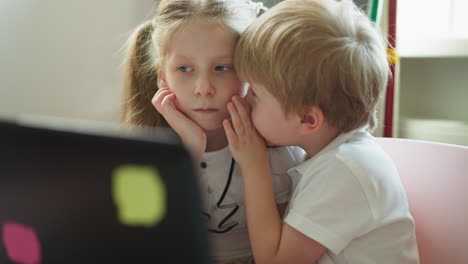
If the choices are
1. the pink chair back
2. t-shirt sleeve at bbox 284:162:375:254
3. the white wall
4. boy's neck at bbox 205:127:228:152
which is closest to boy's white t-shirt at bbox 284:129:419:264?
t-shirt sleeve at bbox 284:162:375:254

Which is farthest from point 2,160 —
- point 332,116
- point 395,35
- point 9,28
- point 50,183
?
point 9,28

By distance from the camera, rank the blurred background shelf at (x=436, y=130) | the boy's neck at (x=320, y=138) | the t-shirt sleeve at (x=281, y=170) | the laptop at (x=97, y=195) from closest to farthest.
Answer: the laptop at (x=97, y=195) → the boy's neck at (x=320, y=138) → the t-shirt sleeve at (x=281, y=170) → the blurred background shelf at (x=436, y=130)

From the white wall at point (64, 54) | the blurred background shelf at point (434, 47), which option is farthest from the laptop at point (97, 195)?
the white wall at point (64, 54)

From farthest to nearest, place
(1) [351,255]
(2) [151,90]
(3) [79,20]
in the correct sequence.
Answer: (3) [79,20] < (2) [151,90] < (1) [351,255]

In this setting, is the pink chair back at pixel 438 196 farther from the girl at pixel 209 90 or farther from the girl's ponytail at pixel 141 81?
the girl's ponytail at pixel 141 81

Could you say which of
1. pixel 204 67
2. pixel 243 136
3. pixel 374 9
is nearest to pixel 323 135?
pixel 243 136

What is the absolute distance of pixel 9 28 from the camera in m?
1.97

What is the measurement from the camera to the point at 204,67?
880mm

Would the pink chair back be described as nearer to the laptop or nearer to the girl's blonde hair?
the girl's blonde hair

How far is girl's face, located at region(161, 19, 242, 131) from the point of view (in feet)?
2.87

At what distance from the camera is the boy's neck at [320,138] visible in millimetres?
841

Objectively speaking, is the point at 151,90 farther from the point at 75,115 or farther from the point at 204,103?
the point at 75,115

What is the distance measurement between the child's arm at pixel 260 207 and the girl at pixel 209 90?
0.21ft

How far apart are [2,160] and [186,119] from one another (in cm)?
64
